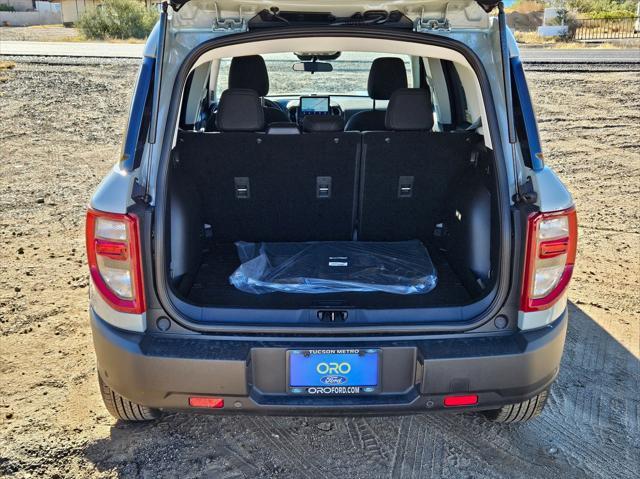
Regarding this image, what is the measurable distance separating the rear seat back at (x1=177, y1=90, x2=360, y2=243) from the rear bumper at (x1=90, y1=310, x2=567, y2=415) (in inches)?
43.3

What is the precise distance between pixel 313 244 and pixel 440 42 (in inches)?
55.5

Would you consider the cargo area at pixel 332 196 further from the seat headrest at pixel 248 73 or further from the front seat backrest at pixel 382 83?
the seat headrest at pixel 248 73

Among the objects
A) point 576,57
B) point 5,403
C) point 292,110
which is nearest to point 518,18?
point 576,57

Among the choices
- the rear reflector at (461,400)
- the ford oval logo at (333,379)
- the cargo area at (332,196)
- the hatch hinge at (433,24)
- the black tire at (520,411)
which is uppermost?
the hatch hinge at (433,24)

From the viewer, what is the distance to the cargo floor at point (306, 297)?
266 centimetres

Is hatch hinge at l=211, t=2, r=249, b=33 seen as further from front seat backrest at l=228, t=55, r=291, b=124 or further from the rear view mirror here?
the rear view mirror

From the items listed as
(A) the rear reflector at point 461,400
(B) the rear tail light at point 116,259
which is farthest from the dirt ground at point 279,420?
(B) the rear tail light at point 116,259

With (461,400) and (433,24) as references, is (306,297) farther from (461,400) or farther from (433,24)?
(433,24)

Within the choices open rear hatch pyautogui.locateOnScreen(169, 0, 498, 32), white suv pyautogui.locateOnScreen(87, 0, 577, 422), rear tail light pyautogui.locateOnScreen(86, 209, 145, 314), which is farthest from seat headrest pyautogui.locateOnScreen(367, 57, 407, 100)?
rear tail light pyautogui.locateOnScreen(86, 209, 145, 314)

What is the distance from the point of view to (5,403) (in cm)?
311

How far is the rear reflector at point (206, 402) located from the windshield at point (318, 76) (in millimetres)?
2474

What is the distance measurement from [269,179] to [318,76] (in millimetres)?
2371

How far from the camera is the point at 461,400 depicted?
2.43m

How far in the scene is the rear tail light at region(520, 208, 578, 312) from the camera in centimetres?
235
